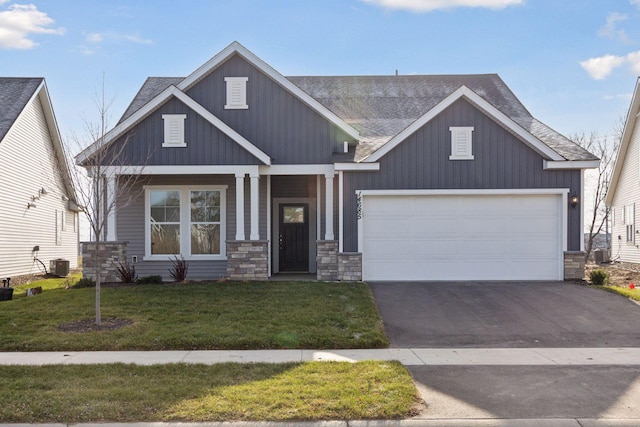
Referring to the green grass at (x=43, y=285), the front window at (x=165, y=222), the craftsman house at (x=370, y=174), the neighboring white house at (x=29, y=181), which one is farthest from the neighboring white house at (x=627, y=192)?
the neighboring white house at (x=29, y=181)

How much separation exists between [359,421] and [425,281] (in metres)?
9.69

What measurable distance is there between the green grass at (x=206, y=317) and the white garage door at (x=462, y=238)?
165cm

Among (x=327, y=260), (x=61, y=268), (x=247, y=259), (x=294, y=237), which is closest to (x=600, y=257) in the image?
(x=294, y=237)

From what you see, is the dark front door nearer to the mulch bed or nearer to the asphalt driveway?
the asphalt driveway

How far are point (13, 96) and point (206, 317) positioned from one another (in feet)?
46.9

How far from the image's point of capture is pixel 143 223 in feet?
56.0

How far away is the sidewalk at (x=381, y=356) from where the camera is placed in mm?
8281

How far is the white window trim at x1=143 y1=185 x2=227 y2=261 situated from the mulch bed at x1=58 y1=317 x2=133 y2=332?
5954 mm

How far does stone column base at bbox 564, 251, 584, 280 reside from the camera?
597 inches

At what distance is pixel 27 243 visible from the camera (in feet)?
68.1

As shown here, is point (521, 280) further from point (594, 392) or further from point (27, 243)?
point (27, 243)

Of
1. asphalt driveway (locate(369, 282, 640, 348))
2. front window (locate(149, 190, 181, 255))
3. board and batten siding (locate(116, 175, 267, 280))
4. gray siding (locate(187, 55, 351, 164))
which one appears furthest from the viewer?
front window (locate(149, 190, 181, 255))

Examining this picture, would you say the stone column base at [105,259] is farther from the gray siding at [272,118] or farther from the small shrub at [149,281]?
the gray siding at [272,118]

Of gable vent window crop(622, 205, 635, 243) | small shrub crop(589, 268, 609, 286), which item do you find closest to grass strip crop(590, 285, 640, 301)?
small shrub crop(589, 268, 609, 286)
